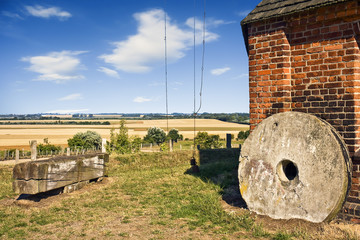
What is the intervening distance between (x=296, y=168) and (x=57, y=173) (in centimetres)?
500

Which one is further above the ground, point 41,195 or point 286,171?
point 286,171

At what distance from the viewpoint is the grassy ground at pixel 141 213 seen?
379 centimetres

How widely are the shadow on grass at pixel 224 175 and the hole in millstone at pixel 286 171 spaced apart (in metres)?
0.94

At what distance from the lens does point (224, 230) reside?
149 inches

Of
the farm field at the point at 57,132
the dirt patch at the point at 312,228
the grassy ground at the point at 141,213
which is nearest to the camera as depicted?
the dirt patch at the point at 312,228

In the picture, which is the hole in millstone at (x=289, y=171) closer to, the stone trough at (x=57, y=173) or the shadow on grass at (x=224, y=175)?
the shadow on grass at (x=224, y=175)

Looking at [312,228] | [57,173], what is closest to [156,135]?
[57,173]

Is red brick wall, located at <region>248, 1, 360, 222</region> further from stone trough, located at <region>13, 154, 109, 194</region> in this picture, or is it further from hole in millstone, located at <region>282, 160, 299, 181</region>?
stone trough, located at <region>13, 154, 109, 194</region>

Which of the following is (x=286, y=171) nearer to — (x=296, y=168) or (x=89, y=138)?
(x=296, y=168)

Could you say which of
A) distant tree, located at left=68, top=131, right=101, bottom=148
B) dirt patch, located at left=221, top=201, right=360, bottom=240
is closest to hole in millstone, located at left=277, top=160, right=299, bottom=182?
dirt patch, located at left=221, top=201, right=360, bottom=240

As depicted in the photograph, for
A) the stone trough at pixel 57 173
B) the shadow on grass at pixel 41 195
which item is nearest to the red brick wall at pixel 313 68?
the stone trough at pixel 57 173

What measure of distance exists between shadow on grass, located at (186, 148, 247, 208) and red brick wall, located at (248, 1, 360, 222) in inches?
61.4

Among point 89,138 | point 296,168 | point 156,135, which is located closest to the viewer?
point 296,168

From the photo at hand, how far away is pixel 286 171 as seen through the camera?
4410 millimetres
